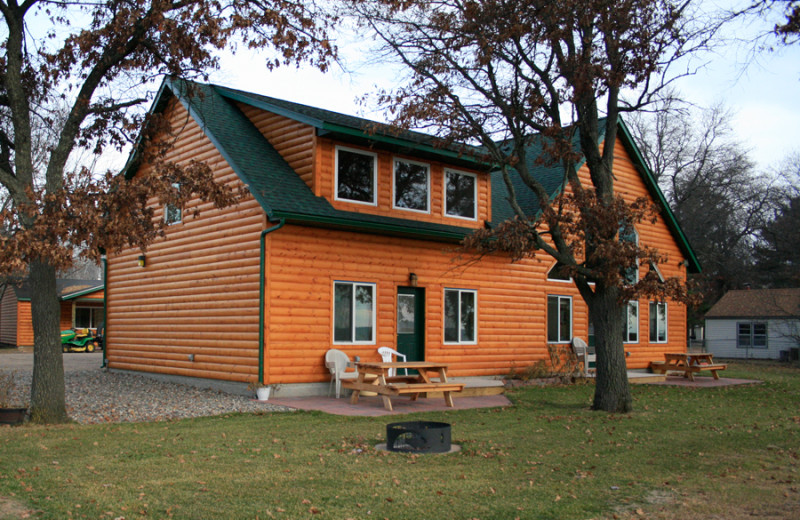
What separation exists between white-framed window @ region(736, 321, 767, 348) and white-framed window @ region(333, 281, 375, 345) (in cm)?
3146

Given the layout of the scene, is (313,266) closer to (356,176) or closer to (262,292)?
(262,292)

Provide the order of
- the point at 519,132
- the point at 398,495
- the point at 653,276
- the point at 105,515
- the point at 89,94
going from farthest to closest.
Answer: the point at 519,132, the point at 653,276, the point at 89,94, the point at 398,495, the point at 105,515

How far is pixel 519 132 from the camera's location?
44.1 feet

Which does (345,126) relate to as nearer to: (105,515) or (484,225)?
(484,225)

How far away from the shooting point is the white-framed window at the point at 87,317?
123ft

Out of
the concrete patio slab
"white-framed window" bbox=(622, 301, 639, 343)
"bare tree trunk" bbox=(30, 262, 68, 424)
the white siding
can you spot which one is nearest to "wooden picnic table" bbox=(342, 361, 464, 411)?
the concrete patio slab

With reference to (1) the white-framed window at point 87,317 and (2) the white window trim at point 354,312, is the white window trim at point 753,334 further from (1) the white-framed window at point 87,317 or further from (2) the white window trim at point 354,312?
(1) the white-framed window at point 87,317

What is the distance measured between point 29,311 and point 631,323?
28.2m

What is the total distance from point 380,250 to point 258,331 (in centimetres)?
327

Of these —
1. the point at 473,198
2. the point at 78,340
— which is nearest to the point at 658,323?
the point at 473,198

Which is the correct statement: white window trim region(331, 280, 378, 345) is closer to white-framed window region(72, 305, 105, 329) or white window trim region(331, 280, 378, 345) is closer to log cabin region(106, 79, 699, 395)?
log cabin region(106, 79, 699, 395)

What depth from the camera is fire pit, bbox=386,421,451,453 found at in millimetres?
8336

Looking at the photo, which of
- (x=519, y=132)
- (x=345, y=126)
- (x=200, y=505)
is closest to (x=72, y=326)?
(x=345, y=126)

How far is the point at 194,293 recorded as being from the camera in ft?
51.9
